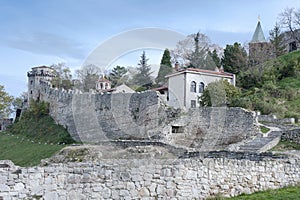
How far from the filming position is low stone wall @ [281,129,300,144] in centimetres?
2095

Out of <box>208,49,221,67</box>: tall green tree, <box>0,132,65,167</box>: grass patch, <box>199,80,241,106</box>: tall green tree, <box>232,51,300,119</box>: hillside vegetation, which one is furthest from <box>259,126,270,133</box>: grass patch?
<box>208,49,221,67</box>: tall green tree

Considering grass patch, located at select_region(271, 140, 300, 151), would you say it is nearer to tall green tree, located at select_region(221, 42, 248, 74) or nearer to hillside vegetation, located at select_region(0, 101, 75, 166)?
hillside vegetation, located at select_region(0, 101, 75, 166)

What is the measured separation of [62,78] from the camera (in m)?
66.8

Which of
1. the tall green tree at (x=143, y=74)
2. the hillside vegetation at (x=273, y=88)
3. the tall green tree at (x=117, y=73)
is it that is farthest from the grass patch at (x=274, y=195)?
the tall green tree at (x=117, y=73)

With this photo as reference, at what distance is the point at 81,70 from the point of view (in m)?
73.4

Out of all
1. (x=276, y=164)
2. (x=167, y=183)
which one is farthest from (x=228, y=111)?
(x=167, y=183)

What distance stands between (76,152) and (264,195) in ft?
47.1

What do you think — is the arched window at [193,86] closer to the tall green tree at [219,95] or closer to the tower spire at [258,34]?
the tall green tree at [219,95]

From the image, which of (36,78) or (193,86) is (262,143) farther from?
(36,78)

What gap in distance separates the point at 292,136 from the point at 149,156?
7603 mm

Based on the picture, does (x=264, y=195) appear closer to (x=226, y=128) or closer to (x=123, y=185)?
(x=123, y=185)

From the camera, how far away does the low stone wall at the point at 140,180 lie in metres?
8.01

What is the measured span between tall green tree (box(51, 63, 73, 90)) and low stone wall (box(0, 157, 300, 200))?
5307cm

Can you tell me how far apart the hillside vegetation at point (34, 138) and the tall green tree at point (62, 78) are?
12.0 metres
